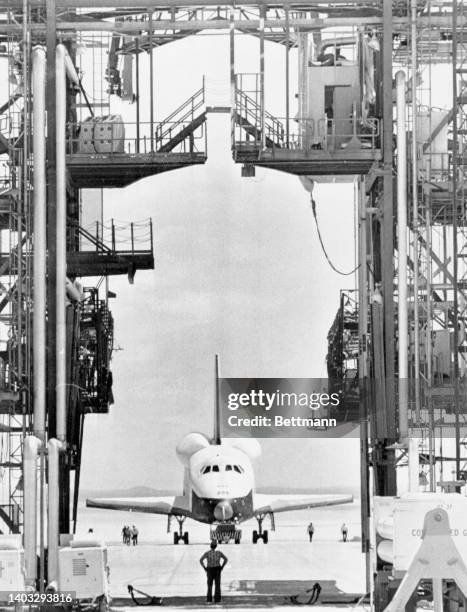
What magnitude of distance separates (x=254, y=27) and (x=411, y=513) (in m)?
16.1

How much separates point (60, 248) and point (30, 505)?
5788 millimetres

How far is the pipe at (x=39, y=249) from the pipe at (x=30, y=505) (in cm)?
122

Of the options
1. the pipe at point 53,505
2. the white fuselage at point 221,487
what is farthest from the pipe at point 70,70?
the white fuselage at point 221,487

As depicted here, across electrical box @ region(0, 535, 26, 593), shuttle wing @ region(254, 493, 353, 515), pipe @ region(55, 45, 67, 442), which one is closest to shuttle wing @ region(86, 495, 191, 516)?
shuttle wing @ region(254, 493, 353, 515)

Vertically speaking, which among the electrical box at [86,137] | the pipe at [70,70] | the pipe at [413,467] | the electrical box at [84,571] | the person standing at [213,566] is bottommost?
the person standing at [213,566]

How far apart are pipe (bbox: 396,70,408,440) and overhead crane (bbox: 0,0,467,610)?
3cm

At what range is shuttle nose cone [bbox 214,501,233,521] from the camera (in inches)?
1578

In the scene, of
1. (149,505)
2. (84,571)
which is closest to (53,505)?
(84,571)

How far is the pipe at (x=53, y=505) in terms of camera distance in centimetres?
2617

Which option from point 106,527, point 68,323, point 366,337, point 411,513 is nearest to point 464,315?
point 366,337

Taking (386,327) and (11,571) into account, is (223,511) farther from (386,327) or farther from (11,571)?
(11,571)

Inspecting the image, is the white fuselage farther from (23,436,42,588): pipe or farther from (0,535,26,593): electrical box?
(0,535,26,593): electrical box

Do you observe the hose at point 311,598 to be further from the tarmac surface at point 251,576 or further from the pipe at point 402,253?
the pipe at point 402,253

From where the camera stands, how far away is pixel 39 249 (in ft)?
89.7
